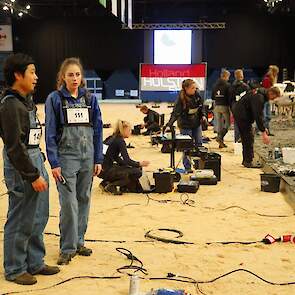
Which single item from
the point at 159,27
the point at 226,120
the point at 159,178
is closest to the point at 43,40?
the point at 159,27

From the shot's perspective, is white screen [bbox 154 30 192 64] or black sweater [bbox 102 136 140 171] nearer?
black sweater [bbox 102 136 140 171]

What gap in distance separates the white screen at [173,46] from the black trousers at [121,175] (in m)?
15.5

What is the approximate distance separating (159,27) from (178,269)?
18408mm

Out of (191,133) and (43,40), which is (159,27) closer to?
(43,40)

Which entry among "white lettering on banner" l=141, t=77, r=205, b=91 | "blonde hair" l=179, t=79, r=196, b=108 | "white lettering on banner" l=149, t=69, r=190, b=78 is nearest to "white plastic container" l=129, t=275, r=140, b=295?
"blonde hair" l=179, t=79, r=196, b=108

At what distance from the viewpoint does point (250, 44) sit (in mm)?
21891

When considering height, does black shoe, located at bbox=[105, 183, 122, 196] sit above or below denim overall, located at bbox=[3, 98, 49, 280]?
below

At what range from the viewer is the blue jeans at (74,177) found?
3.76 metres

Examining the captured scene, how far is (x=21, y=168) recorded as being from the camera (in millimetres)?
3170

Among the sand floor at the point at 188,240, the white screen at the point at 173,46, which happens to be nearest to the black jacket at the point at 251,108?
the sand floor at the point at 188,240

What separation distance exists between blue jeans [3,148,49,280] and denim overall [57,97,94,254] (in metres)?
0.26

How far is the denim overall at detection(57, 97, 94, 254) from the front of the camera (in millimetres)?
3758

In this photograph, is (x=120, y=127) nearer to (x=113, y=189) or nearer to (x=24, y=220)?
(x=113, y=189)

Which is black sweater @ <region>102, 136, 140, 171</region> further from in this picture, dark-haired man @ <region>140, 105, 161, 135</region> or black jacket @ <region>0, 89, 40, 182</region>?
dark-haired man @ <region>140, 105, 161, 135</region>
